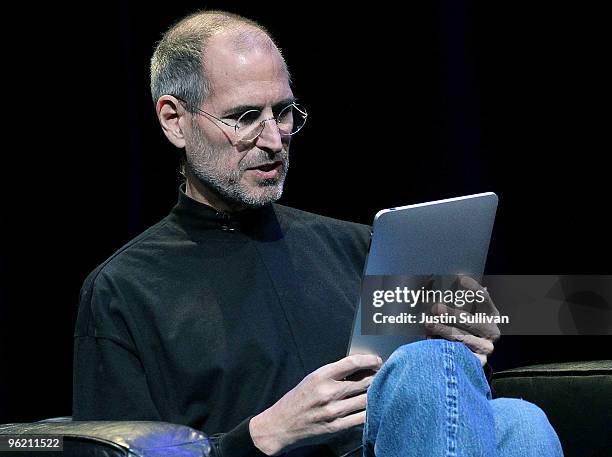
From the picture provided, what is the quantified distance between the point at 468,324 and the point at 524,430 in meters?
0.29

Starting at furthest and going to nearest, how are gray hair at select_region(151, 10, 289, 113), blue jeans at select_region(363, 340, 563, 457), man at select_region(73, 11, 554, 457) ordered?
gray hair at select_region(151, 10, 289, 113) < man at select_region(73, 11, 554, 457) < blue jeans at select_region(363, 340, 563, 457)

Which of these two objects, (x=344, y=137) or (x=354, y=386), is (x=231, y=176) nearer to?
(x=354, y=386)

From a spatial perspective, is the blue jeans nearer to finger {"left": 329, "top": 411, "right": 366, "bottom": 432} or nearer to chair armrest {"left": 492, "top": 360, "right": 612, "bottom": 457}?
finger {"left": 329, "top": 411, "right": 366, "bottom": 432}

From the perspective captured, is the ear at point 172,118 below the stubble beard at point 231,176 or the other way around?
the other way around

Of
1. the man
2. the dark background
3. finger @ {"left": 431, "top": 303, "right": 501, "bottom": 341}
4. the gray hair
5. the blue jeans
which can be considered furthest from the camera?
the dark background

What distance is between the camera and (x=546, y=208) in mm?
2080

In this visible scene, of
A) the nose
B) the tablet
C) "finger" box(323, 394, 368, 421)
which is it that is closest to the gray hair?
the nose

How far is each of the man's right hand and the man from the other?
4.6 inches

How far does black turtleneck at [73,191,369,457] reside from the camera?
134cm

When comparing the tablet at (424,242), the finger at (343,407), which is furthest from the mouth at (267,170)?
the finger at (343,407)

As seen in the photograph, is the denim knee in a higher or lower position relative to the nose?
lower

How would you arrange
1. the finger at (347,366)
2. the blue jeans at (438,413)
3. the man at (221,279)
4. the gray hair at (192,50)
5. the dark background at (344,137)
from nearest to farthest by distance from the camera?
the blue jeans at (438,413) < the finger at (347,366) < the man at (221,279) < the gray hair at (192,50) < the dark background at (344,137)

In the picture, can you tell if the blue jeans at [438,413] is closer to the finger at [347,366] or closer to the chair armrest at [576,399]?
the finger at [347,366]

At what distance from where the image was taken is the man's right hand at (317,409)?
115cm
